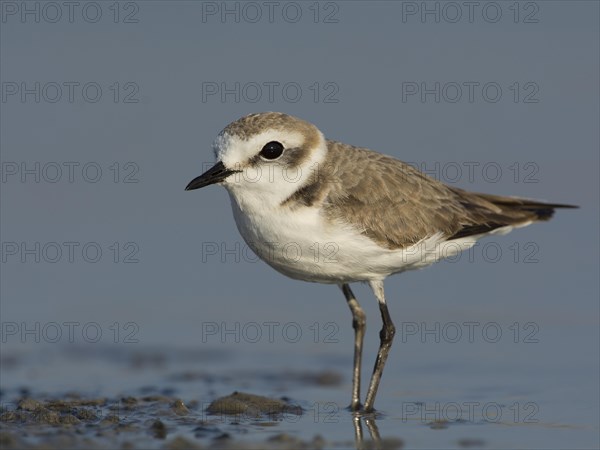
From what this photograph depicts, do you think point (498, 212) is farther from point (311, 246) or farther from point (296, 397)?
point (296, 397)

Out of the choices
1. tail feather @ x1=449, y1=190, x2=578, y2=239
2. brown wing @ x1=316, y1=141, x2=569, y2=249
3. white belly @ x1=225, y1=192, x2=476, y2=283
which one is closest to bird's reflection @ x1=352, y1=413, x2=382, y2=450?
white belly @ x1=225, y1=192, x2=476, y2=283

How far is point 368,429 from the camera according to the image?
825 cm

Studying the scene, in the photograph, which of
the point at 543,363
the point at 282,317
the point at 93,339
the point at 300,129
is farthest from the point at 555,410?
the point at 93,339

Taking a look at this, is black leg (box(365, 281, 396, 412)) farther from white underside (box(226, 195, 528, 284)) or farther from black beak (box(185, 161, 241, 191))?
black beak (box(185, 161, 241, 191))

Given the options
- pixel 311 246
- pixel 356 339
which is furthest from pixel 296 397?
pixel 311 246

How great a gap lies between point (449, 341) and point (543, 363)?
1.13 m

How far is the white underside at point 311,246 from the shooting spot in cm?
852

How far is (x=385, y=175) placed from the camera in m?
9.26

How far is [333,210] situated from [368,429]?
1.72m

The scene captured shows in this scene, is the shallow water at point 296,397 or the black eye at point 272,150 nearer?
the shallow water at point 296,397

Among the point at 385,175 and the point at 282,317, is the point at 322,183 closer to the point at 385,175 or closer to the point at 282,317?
the point at 385,175

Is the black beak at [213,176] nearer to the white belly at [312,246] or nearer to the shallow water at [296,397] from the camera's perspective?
the white belly at [312,246]

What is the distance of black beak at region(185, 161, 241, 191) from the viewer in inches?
330

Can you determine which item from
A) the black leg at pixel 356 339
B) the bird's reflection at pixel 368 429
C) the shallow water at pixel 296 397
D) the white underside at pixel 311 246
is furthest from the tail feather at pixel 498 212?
the bird's reflection at pixel 368 429
